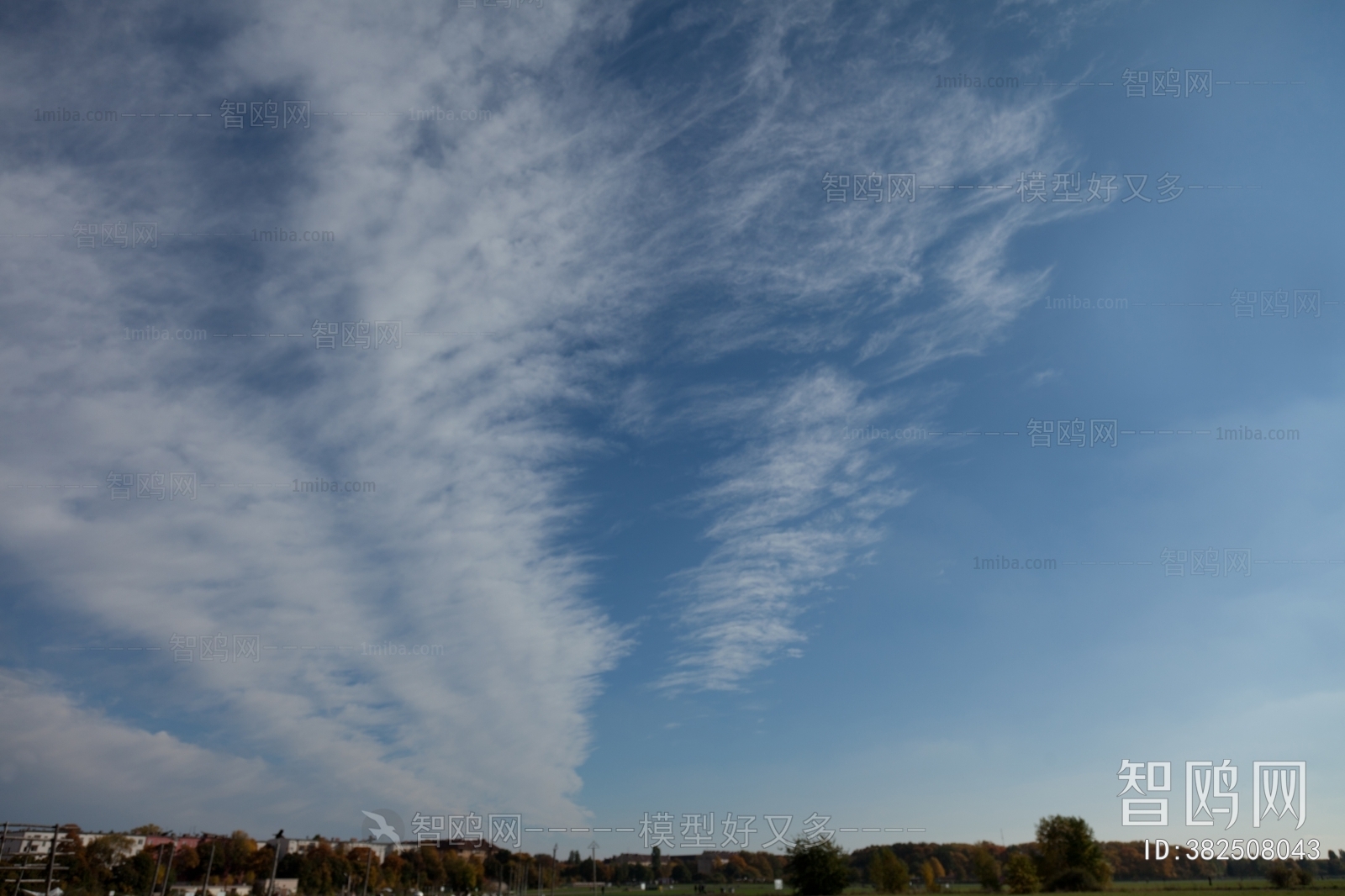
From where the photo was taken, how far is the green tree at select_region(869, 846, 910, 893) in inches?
4589

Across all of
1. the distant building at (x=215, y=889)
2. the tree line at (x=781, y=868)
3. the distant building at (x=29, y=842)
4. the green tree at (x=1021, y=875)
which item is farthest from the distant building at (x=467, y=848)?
the green tree at (x=1021, y=875)

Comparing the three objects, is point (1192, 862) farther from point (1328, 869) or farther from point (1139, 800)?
point (1139, 800)

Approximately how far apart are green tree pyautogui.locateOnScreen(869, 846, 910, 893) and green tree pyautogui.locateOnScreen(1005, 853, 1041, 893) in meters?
15.6

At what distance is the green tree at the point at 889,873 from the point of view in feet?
382

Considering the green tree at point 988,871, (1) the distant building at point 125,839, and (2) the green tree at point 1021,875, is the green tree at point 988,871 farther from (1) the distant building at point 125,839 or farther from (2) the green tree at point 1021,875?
(1) the distant building at point 125,839

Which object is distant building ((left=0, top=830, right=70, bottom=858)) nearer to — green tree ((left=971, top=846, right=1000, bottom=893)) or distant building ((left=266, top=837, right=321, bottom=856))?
distant building ((left=266, top=837, right=321, bottom=856))

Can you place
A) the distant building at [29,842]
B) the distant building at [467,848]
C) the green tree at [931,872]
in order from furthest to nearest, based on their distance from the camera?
1. the distant building at [467,848]
2. the green tree at [931,872]
3. the distant building at [29,842]

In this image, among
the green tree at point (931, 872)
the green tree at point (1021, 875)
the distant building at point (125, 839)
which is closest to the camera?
the distant building at point (125, 839)

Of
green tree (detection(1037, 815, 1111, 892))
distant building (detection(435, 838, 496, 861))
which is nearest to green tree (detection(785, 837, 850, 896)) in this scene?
green tree (detection(1037, 815, 1111, 892))

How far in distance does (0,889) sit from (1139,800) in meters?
82.8

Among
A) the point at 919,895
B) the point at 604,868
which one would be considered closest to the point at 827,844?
the point at 919,895

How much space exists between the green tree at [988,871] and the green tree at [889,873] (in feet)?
41.3

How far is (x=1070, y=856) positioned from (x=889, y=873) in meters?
24.9

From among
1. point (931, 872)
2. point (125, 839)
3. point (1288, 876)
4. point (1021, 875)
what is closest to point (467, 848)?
point (125, 839)
